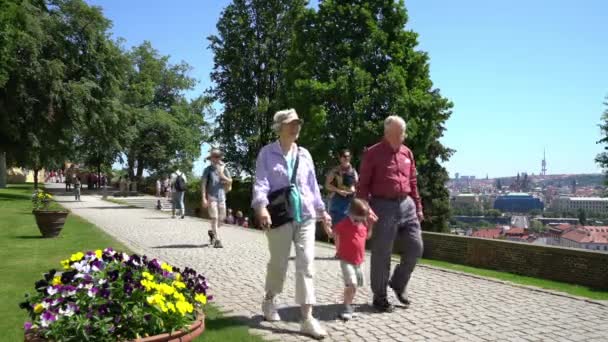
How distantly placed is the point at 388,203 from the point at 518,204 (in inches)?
5762

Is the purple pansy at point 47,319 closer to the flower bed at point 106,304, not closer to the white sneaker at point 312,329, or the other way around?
the flower bed at point 106,304

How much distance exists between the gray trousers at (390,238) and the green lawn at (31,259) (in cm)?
166

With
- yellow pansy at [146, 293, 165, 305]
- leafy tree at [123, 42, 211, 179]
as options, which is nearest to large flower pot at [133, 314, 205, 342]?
yellow pansy at [146, 293, 165, 305]

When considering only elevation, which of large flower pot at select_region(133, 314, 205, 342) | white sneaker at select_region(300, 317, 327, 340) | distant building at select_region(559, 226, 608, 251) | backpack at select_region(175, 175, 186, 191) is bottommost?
distant building at select_region(559, 226, 608, 251)

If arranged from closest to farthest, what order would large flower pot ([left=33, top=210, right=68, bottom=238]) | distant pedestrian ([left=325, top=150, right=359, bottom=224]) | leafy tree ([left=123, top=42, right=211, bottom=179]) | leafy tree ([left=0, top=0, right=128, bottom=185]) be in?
distant pedestrian ([left=325, top=150, right=359, bottom=224]) → large flower pot ([left=33, top=210, right=68, bottom=238]) → leafy tree ([left=0, top=0, right=128, bottom=185]) → leafy tree ([left=123, top=42, right=211, bottom=179])

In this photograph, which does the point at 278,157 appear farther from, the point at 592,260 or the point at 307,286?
the point at 592,260

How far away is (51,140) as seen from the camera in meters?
32.7

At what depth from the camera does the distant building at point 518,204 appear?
138125 mm

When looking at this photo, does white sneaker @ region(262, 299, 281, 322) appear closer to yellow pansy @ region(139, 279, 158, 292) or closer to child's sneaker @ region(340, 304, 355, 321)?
child's sneaker @ region(340, 304, 355, 321)

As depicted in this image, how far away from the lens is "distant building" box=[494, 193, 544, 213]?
138125mm

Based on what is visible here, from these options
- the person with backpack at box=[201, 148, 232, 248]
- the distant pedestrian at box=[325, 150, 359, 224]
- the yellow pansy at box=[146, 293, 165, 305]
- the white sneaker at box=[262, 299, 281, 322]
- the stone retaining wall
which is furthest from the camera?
the person with backpack at box=[201, 148, 232, 248]

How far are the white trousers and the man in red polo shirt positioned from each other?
1079 mm

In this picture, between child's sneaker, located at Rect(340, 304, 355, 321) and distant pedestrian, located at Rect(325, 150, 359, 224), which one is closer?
child's sneaker, located at Rect(340, 304, 355, 321)

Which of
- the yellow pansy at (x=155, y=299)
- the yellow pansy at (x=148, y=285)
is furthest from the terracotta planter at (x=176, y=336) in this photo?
the yellow pansy at (x=148, y=285)
